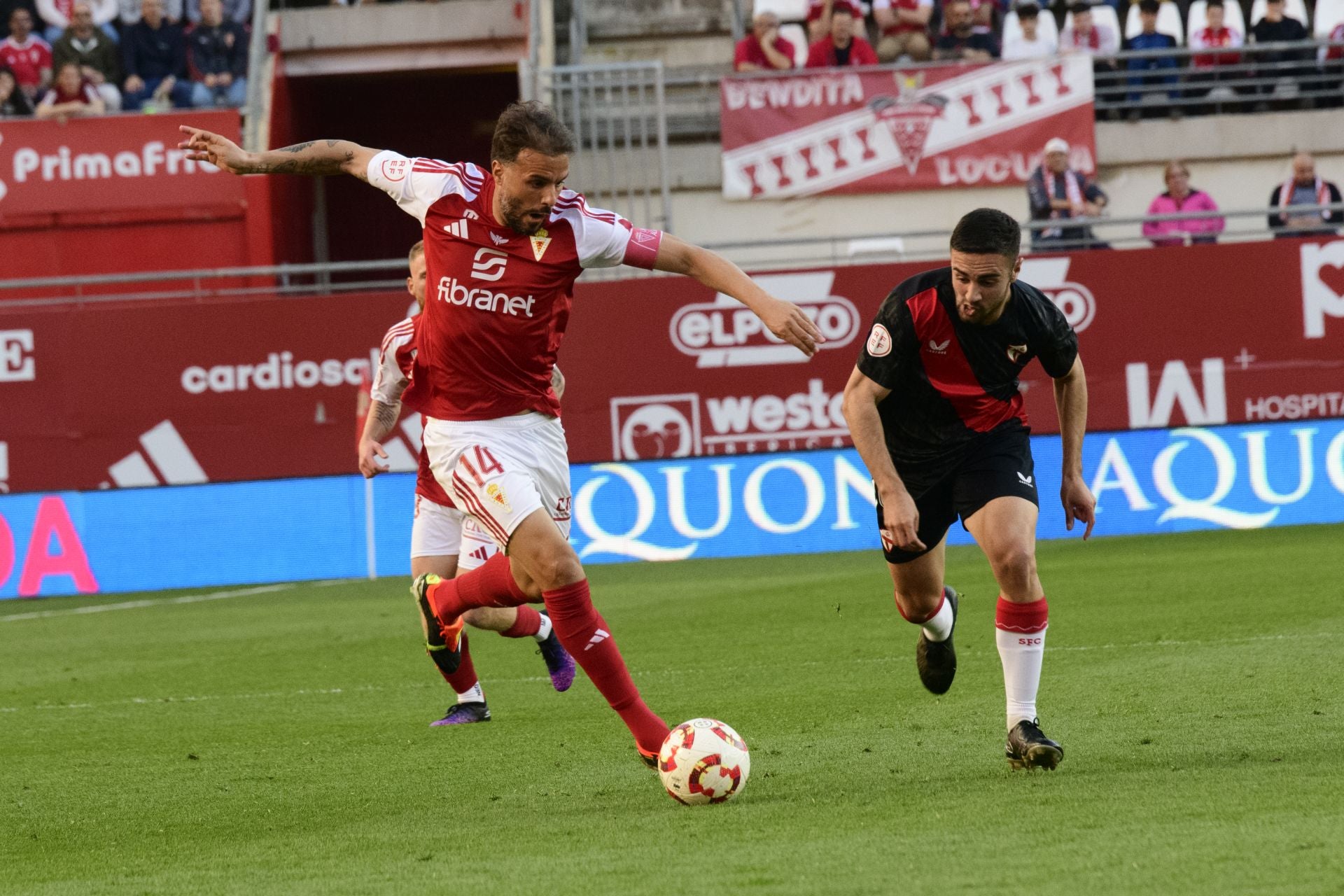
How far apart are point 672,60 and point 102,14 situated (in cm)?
685

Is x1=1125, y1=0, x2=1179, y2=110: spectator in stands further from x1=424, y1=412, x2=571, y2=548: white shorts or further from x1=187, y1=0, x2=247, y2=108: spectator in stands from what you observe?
x1=424, y1=412, x2=571, y2=548: white shorts

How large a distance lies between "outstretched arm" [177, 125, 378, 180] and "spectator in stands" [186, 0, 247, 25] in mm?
16307

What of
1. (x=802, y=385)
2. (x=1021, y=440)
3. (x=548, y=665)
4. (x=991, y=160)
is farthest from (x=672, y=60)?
(x=1021, y=440)

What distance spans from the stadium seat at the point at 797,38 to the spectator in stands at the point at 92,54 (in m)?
7.72

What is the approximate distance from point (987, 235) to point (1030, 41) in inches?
624

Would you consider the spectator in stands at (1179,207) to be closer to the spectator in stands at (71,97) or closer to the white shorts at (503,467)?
the spectator in stands at (71,97)

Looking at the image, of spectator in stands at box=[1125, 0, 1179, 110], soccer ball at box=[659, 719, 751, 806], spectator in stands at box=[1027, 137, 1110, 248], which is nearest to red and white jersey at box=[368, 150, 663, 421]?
soccer ball at box=[659, 719, 751, 806]

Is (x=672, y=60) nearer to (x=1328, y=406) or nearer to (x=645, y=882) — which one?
(x=1328, y=406)

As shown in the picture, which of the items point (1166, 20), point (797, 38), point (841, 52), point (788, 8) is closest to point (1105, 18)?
point (1166, 20)

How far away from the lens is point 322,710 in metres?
8.63

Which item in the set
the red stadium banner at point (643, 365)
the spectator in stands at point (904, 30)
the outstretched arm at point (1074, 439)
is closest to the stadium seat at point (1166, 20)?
the spectator in stands at point (904, 30)

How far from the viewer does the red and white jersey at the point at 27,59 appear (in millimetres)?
20781

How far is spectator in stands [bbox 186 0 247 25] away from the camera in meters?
21.7

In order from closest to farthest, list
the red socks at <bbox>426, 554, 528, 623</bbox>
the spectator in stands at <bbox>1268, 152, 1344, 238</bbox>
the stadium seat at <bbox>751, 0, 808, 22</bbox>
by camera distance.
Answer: the red socks at <bbox>426, 554, 528, 623</bbox>, the spectator in stands at <bbox>1268, 152, 1344, 238</bbox>, the stadium seat at <bbox>751, 0, 808, 22</bbox>
